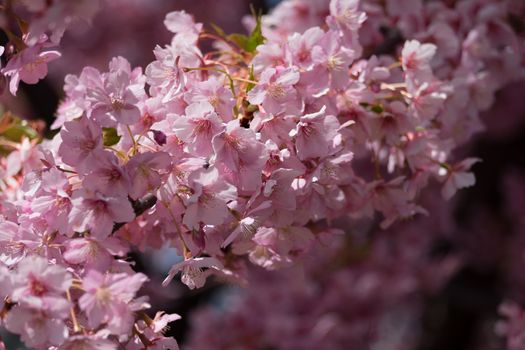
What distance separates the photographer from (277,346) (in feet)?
11.4

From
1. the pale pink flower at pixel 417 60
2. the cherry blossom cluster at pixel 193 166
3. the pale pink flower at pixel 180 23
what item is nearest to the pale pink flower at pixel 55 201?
the cherry blossom cluster at pixel 193 166

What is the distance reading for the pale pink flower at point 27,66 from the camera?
1.49 metres

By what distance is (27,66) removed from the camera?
59.8 inches

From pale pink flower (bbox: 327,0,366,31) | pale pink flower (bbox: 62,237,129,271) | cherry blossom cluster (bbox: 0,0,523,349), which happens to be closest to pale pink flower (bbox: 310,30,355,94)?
cherry blossom cluster (bbox: 0,0,523,349)

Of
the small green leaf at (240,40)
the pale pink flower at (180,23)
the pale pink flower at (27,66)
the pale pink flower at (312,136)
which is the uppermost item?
the pale pink flower at (27,66)

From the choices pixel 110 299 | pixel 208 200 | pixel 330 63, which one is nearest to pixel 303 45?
pixel 330 63

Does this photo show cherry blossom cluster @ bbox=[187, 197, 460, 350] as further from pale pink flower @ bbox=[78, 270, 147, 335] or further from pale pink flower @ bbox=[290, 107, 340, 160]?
pale pink flower @ bbox=[78, 270, 147, 335]

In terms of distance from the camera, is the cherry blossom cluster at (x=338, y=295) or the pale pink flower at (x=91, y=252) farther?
the cherry blossom cluster at (x=338, y=295)

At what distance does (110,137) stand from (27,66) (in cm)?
24

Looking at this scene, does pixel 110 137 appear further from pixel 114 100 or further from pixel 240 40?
pixel 240 40

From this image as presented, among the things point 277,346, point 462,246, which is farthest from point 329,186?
point 462,246

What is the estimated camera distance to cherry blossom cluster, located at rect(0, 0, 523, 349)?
1.34 m

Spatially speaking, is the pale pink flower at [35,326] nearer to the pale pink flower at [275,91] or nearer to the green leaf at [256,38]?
the pale pink flower at [275,91]

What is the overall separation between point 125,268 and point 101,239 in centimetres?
10
